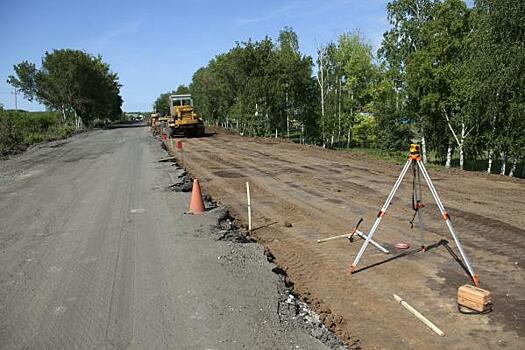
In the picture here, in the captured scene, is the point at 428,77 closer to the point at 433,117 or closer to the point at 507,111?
the point at 433,117

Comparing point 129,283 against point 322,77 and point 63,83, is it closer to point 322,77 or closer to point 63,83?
point 322,77

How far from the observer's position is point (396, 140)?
3803cm

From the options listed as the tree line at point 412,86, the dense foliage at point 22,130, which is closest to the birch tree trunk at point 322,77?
the tree line at point 412,86

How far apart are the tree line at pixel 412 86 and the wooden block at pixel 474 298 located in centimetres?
Answer: 1728

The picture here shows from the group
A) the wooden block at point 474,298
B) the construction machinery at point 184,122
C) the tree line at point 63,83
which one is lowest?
the wooden block at point 474,298

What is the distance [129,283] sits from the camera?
5.82m

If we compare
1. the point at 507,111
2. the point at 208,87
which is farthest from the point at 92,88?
the point at 507,111

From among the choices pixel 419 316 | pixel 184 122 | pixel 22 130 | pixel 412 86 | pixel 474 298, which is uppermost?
pixel 412 86

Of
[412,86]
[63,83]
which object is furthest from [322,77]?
[63,83]

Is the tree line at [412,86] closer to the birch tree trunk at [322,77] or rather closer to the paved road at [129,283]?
the birch tree trunk at [322,77]

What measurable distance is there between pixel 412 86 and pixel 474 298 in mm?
26769

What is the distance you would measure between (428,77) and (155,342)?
27898mm

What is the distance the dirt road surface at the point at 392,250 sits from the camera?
480cm

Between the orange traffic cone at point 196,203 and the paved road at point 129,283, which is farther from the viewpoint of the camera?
the orange traffic cone at point 196,203
